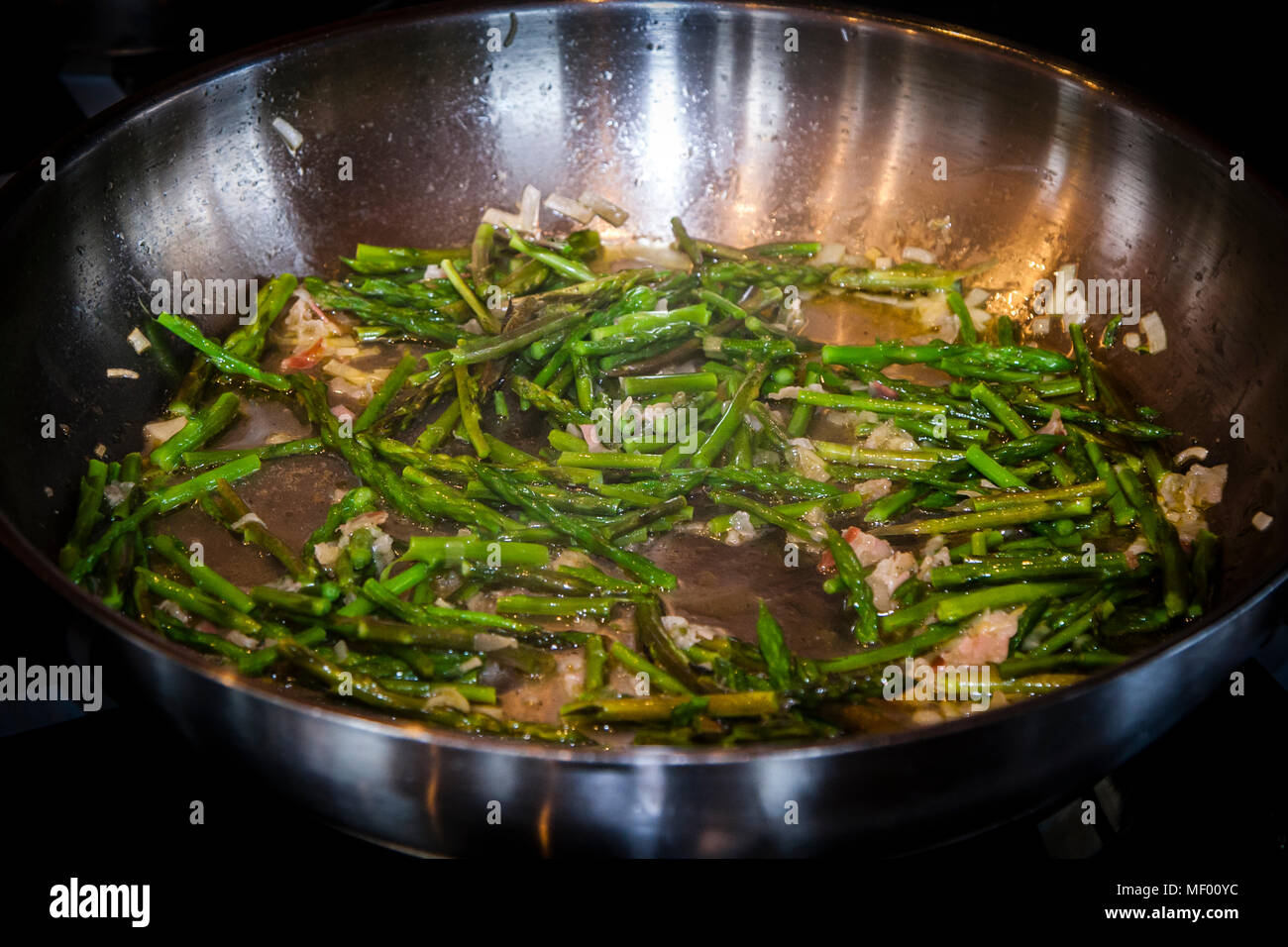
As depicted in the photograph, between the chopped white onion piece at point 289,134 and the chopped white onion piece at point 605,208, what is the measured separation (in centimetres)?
111

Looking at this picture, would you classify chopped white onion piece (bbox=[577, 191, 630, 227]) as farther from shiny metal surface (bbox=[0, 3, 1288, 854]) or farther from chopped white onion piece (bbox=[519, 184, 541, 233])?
chopped white onion piece (bbox=[519, 184, 541, 233])

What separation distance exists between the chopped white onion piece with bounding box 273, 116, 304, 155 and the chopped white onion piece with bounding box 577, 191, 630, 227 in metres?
1.11

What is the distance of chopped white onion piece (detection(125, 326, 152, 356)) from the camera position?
3.59 meters

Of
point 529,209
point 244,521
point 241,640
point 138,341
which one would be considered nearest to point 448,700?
point 241,640

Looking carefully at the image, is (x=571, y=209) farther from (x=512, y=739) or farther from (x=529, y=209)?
(x=512, y=739)

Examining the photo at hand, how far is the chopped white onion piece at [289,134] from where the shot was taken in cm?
401

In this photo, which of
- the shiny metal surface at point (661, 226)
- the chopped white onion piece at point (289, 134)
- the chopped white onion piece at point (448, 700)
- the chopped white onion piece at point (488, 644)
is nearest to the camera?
the shiny metal surface at point (661, 226)

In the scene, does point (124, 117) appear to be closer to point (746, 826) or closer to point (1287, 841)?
point (746, 826)

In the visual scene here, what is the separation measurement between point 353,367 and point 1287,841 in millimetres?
3111

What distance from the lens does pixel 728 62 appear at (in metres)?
4.32

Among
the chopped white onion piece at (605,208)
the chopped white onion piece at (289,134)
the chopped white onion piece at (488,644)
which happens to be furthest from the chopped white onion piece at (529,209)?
the chopped white onion piece at (488,644)

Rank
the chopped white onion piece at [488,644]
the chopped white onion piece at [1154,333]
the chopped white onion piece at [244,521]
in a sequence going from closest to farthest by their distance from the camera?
the chopped white onion piece at [488,644], the chopped white onion piece at [244,521], the chopped white onion piece at [1154,333]

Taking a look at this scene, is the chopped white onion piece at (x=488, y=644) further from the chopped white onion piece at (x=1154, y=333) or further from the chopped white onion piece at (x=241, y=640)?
the chopped white onion piece at (x=1154, y=333)

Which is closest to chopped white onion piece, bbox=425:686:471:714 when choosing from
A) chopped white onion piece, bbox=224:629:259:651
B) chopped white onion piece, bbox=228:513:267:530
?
chopped white onion piece, bbox=224:629:259:651
